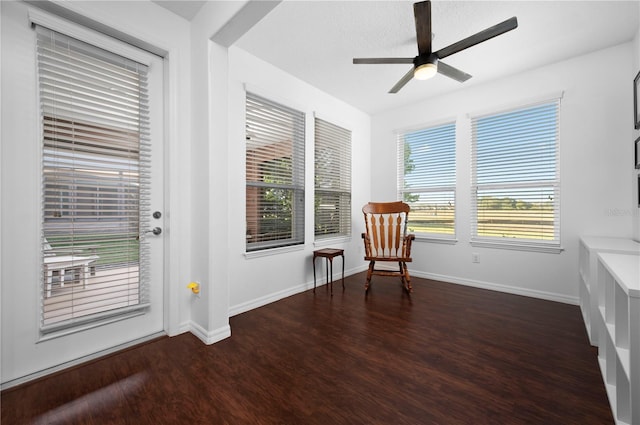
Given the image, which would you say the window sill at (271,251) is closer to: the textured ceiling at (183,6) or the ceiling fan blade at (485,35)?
the textured ceiling at (183,6)

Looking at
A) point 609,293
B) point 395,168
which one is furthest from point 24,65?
point 395,168

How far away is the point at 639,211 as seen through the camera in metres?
2.35

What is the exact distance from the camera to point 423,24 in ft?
5.69

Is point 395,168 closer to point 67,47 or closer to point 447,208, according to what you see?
point 447,208

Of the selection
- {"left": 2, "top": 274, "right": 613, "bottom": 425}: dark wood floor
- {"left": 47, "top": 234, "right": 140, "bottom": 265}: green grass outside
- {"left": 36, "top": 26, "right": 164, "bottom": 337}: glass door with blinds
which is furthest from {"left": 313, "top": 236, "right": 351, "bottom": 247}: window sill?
{"left": 47, "top": 234, "right": 140, "bottom": 265}: green grass outside

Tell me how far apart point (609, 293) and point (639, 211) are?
1564 millimetres

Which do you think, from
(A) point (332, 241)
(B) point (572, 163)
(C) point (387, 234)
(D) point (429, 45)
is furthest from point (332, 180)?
(B) point (572, 163)

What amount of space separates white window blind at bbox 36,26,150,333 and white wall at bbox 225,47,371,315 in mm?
713

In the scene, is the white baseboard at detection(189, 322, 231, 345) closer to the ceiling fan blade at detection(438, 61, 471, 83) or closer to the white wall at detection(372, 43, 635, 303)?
the ceiling fan blade at detection(438, 61, 471, 83)

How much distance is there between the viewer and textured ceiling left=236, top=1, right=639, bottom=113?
206 centimetres

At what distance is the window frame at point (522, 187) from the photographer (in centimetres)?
287

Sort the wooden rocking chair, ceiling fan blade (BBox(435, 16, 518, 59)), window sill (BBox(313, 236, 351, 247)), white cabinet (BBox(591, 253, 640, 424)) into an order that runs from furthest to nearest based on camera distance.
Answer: window sill (BBox(313, 236, 351, 247)), the wooden rocking chair, ceiling fan blade (BBox(435, 16, 518, 59)), white cabinet (BBox(591, 253, 640, 424))

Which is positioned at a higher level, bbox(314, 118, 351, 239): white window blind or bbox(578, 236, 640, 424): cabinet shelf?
bbox(314, 118, 351, 239): white window blind

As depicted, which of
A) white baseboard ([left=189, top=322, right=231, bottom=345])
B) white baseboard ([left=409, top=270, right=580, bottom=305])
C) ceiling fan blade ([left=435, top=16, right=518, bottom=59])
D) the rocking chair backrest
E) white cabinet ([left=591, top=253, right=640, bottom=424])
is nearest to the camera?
white cabinet ([left=591, top=253, right=640, bottom=424])
